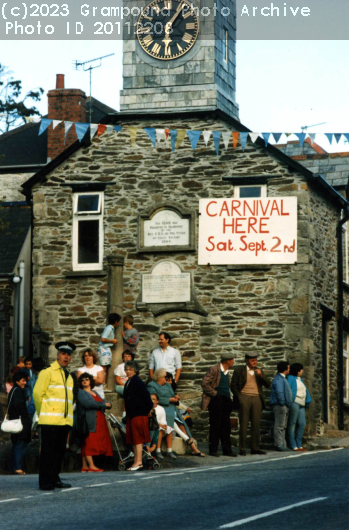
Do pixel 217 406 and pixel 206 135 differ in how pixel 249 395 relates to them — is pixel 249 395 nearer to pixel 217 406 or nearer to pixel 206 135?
pixel 217 406

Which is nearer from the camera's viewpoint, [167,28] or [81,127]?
[81,127]

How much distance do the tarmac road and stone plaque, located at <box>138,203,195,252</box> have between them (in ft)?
27.6

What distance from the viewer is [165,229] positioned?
23.0 metres

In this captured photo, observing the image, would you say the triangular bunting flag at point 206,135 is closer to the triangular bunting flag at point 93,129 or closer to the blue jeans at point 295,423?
the triangular bunting flag at point 93,129

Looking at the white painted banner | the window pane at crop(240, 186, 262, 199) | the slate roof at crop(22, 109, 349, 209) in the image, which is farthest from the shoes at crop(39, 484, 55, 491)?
the slate roof at crop(22, 109, 349, 209)

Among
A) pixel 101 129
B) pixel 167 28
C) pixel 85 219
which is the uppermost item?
pixel 167 28

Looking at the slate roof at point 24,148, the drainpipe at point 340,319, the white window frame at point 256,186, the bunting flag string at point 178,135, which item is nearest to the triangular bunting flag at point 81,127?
the bunting flag string at point 178,135

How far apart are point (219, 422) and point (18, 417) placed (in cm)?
383

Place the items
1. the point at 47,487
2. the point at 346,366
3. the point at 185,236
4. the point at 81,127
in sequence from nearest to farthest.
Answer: the point at 47,487
the point at 81,127
the point at 185,236
the point at 346,366

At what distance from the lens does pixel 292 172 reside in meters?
22.6

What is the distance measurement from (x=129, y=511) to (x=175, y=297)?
12411 mm

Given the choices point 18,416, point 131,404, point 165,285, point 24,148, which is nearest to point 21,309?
point 165,285

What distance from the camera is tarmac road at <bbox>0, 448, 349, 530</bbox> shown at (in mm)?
9555

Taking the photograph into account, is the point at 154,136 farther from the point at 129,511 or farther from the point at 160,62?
the point at 129,511
